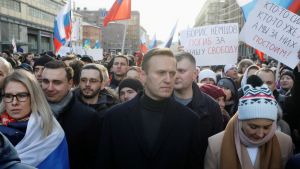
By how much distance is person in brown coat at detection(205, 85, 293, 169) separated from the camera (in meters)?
2.84

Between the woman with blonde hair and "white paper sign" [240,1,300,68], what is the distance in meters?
3.08

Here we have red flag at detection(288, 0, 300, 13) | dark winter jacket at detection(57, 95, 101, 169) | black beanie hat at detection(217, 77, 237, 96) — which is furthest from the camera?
red flag at detection(288, 0, 300, 13)

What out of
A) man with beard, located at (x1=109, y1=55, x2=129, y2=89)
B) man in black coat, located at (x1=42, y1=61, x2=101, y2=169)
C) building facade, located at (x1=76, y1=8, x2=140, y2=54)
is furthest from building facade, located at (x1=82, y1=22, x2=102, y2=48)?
man in black coat, located at (x1=42, y1=61, x2=101, y2=169)

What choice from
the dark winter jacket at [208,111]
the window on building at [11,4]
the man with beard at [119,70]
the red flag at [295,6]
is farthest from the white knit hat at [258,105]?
the window on building at [11,4]

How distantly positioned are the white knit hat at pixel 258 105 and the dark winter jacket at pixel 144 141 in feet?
1.32

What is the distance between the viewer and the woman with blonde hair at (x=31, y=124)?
2.86m

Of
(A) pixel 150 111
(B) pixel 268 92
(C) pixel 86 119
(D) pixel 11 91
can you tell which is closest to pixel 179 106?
(A) pixel 150 111

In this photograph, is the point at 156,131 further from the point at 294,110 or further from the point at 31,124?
the point at 294,110

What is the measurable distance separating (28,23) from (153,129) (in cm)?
5716

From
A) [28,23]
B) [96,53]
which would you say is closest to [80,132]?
[96,53]

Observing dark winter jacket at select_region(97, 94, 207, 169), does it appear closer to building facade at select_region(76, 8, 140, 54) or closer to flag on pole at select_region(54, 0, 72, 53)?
flag on pole at select_region(54, 0, 72, 53)

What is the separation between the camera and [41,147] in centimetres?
288

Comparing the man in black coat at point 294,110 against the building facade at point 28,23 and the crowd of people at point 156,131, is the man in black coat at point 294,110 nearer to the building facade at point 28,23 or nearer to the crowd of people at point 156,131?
the crowd of people at point 156,131

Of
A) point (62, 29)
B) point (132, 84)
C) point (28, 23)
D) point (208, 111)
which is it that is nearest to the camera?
point (208, 111)
